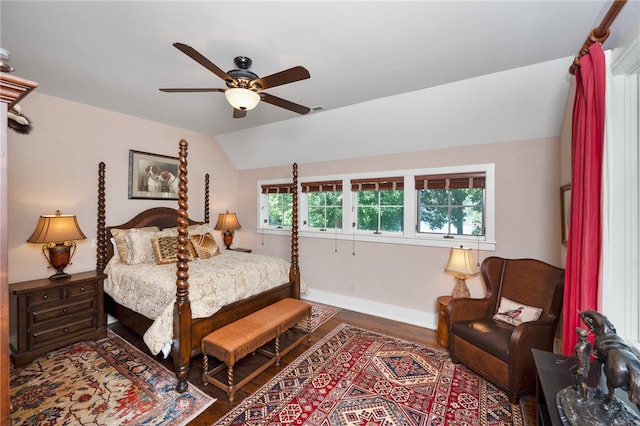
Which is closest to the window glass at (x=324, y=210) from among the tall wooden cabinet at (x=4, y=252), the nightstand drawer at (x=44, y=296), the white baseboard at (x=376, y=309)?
the white baseboard at (x=376, y=309)

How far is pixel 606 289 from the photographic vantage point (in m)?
1.51

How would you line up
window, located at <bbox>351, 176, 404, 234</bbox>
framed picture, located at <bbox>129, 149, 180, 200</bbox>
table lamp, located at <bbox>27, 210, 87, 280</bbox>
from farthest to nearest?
framed picture, located at <bbox>129, 149, 180, 200</bbox> → window, located at <bbox>351, 176, 404, 234</bbox> → table lamp, located at <bbox>27, 210, 87, 280</bbox>

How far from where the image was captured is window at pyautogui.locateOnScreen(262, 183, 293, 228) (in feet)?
15.8

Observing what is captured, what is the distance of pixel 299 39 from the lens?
6.60 ft

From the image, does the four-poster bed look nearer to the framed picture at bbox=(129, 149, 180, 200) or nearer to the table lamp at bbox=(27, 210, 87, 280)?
the framed picture at bbox=(129, 149, 180, 200)

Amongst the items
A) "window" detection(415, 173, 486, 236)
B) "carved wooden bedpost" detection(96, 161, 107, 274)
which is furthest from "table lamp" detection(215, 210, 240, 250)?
"window" detection(415, 173, 486, 236)

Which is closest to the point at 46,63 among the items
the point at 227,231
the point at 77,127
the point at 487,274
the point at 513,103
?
the point at 77,127

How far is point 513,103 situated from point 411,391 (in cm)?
282

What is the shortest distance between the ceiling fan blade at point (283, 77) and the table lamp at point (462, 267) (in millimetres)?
2394

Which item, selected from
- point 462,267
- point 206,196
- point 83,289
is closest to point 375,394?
point 462,267

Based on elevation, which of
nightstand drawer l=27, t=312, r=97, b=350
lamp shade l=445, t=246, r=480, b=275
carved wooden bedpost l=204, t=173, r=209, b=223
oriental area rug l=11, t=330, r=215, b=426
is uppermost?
carved wooden bedpost l=204, t=173, r=209, b=223

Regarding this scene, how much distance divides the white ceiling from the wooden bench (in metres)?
2.32

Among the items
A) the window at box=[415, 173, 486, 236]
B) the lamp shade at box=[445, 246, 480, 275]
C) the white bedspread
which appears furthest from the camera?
the window at box=[415, 173, 486, 236]

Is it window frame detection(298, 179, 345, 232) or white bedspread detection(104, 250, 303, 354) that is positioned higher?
window frame detection(298, 179, 345, 232)
